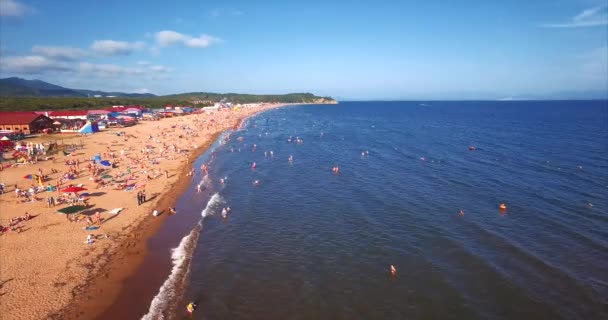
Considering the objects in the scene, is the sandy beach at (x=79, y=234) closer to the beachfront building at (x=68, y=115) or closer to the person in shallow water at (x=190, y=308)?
the person in shallow water at (x=190, y=308)

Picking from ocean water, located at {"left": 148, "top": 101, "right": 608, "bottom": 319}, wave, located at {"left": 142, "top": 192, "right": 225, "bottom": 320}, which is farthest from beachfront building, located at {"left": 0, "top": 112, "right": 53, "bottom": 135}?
wave, located at {"left": 142, "top": 192, "right": 225, "bottom": 320}

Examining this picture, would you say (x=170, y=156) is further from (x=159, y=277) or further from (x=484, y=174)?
(x=484, y=174)

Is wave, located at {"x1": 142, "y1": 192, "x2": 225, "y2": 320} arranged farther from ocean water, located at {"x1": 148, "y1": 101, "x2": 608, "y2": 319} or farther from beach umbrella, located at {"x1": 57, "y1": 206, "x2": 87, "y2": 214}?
beach umbrella, located at {"x1": 57, "y1": 206, "x2": 87, "y2": 214}

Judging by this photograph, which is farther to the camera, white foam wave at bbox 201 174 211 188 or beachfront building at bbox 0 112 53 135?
beachfront building at bbox 0 112 53 135

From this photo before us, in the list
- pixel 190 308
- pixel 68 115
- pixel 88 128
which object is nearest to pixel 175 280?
pixel 190 308

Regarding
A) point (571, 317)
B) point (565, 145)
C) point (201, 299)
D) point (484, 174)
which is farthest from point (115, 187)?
point (565, 145)

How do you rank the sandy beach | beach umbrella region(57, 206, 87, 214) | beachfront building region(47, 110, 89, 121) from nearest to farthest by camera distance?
the sandy beach → beach umbrella region(57, 206, 87, 214) → beachfront building region(47, 110, 89, 121)

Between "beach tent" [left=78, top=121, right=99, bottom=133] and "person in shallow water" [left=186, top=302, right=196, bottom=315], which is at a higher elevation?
"beach tent" [left=78, top=121, right=99, bottom=133]

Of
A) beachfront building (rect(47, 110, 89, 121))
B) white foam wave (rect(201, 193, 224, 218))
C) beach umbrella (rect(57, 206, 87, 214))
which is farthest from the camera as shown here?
beachfront building (rect(47, 110, 89, 121))
